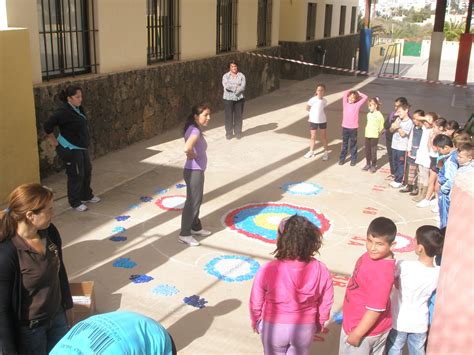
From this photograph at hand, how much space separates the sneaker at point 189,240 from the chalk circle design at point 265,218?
0.74 meters

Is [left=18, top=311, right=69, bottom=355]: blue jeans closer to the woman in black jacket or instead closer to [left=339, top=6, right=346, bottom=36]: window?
the woman in black jacket

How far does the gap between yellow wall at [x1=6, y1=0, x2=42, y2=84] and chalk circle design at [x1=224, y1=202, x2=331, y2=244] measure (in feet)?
12.9

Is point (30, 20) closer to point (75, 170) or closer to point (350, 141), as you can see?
point (75, 170)

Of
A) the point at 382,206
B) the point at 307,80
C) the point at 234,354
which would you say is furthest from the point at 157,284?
the point at 307,80

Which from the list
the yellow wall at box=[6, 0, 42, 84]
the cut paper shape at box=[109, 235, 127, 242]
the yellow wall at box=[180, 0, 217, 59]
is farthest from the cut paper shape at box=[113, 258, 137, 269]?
the yellow wall at box=[180, 0, 217, 59]

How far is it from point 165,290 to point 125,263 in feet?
2.56

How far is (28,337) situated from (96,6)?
813cm

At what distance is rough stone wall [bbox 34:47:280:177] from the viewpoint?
9.02 meters

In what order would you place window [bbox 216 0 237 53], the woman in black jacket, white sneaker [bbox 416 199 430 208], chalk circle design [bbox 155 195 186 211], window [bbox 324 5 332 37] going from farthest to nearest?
window [bbox 324 5 332 37] < window [bbox 216 0 237 53] < white sneaker [bbox 416 199 430 208] < chalk circle design [bbox 155 195 186 211] < the woman in black jacket

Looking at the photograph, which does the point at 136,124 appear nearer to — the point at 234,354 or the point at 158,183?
the point at 158,183

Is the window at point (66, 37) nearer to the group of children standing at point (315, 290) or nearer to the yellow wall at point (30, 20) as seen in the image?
the yellow wall at point (30, 20)

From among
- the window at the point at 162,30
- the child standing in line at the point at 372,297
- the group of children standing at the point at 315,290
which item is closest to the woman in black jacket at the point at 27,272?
the group of children standing at the point at 315,290

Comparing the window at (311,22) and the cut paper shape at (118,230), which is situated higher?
the window at (311,22)

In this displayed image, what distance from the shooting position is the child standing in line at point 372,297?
11.3 feet
